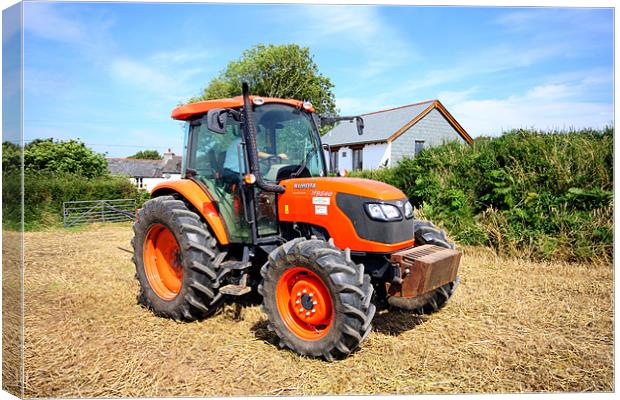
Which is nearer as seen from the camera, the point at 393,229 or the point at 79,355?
the point at 79,355

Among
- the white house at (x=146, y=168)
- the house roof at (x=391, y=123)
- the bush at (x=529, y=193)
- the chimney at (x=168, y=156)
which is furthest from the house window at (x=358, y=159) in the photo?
the chimney at (x=168, y=156)

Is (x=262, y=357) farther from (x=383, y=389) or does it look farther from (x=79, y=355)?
(x=79, y=355)

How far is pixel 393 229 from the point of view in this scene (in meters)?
3.98

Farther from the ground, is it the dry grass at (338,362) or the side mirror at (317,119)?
the side mirror at (317,119)

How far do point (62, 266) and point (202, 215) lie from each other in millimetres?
4216

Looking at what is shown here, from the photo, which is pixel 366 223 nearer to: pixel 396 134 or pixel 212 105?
pixel 212 105

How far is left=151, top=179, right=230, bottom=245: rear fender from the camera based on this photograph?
4613mm

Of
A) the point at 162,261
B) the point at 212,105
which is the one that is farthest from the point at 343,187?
the point at 162,261

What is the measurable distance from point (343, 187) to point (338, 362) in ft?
4.98

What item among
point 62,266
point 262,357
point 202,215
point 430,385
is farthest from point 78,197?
point 430,385

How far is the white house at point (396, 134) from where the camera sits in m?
23.9

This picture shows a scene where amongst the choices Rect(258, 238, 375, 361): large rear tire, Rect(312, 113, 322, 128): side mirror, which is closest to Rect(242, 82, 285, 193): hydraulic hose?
Rect(258, 238, 375, 361): large rear tire

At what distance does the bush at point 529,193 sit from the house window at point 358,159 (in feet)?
50.1

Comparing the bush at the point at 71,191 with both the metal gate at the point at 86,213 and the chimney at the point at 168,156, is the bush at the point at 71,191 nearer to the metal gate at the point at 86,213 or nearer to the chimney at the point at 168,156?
the metal gate at the point at 86,213
